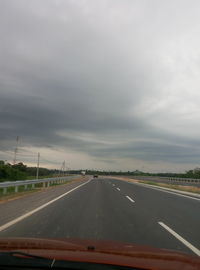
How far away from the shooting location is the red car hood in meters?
3.64

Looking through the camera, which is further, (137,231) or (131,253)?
(137,231)

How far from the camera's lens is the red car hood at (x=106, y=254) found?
3641 millimetres

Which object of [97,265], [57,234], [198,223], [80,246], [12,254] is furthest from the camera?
[198,223]

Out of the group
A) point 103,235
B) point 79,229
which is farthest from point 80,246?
point 79,229

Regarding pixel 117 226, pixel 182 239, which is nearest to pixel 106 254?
pixel 182 239

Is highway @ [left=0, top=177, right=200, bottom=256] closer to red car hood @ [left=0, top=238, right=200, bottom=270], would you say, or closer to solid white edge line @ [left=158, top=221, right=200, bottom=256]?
solid white edge line @ [left=158, top=221, right=200, bottom=256]

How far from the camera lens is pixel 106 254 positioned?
4.05 metres

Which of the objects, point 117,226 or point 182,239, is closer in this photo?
point 182,239

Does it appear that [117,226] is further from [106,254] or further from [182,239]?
[106,254]

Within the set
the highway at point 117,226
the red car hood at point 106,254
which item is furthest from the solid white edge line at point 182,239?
the red car hood at point 106,254

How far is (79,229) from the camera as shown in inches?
316

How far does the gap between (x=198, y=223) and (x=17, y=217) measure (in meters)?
5.94

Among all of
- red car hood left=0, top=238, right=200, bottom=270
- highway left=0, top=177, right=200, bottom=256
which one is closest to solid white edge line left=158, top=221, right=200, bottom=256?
highway left=0, top=177, right=200, bottom=256

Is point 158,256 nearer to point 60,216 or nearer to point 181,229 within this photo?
point 181,229
